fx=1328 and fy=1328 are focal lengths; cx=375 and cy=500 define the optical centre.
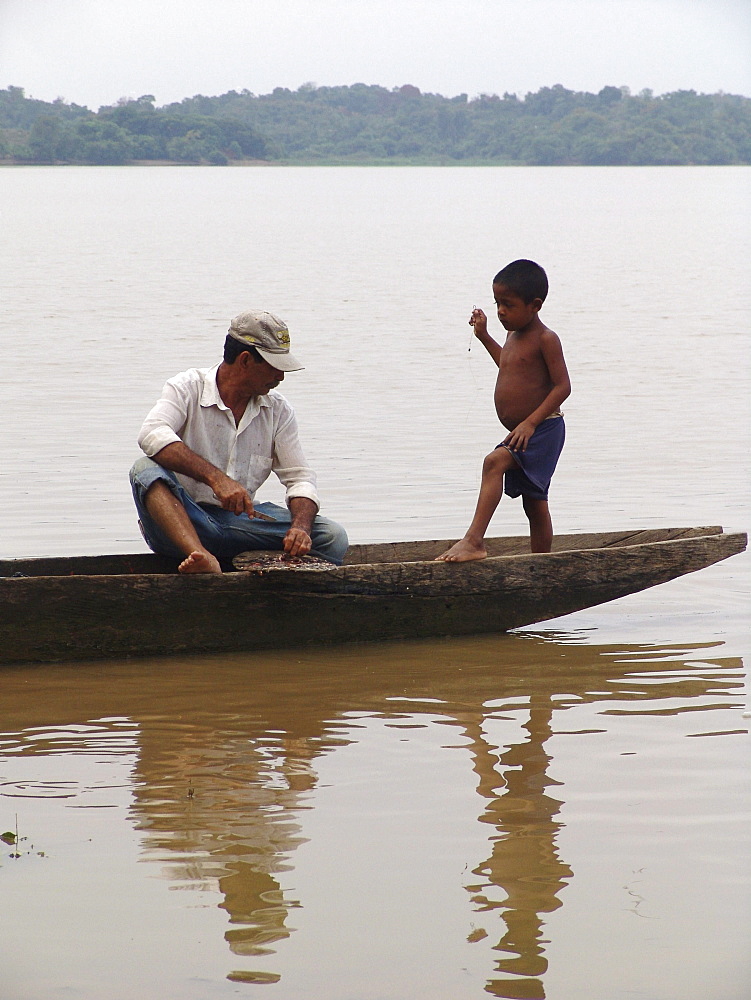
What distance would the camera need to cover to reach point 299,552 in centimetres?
463

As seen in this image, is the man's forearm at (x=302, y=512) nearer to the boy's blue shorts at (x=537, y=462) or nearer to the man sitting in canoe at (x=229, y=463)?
the man sitting in canoe at (x=229, y=463)

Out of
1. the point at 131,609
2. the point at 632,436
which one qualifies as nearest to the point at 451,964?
the point at 131,609

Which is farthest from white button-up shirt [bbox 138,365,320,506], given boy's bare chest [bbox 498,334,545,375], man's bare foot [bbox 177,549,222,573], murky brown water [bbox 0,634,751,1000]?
boy's bare chest [bbox 498,334,545,375]

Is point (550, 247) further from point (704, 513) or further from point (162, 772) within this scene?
point (162, 772)

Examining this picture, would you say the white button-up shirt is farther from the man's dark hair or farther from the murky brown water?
the murky brown water

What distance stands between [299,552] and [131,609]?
1.99ft

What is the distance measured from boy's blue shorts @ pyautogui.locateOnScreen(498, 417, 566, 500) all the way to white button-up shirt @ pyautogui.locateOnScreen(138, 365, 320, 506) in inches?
32.5

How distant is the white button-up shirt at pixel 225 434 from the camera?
4.56 meters

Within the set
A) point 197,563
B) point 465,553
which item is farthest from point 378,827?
point 465,553

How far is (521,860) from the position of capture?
314 centimetres

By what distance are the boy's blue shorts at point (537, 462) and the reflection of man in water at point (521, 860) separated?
1247 millimetres

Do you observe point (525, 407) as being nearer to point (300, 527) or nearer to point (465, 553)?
point (465, 553)

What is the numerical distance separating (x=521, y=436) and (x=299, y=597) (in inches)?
41.7

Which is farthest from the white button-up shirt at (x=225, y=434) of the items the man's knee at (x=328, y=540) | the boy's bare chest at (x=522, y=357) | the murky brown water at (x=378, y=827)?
the boy's bare chest at (x=522, y=357)
